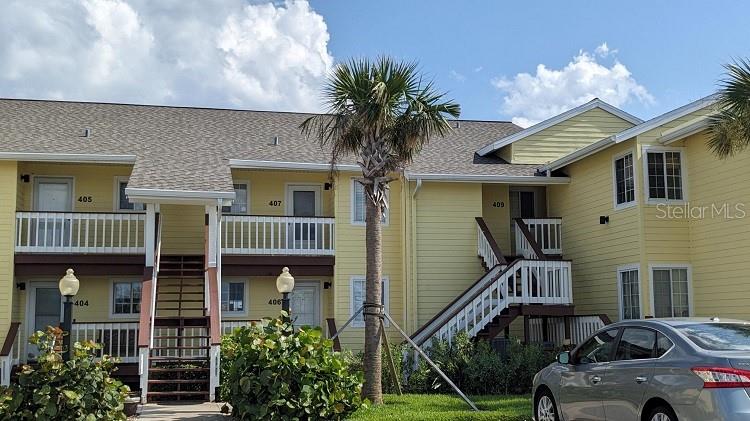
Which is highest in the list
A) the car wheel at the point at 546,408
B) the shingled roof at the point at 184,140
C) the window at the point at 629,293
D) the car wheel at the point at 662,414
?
the shingled roof at the point at 184,140

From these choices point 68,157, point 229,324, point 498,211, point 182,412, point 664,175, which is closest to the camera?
point 182,412

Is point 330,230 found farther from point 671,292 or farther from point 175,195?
point 671,292

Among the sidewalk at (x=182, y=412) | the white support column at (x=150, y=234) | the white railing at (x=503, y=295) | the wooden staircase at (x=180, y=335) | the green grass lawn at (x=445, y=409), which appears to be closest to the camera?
the green grass lawn at (x=445, y=409)

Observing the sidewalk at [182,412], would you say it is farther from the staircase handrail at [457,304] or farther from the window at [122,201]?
the window at [122,201]

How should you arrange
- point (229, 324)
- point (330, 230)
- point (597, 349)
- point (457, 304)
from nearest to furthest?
1. point (597, 349)
2. point (229, 324)
3. point (457, 304)
4. point (330, 230)

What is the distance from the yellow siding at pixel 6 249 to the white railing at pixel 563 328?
12983mm

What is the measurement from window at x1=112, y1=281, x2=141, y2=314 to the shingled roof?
347 centimetres

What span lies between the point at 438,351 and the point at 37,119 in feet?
42.3

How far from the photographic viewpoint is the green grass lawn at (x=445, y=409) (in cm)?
1264

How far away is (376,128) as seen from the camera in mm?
15000

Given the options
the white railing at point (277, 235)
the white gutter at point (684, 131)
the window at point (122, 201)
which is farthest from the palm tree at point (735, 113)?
the window at point (122, 201)

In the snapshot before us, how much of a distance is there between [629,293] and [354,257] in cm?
689

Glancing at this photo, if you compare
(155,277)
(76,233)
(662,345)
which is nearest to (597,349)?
(662,345)

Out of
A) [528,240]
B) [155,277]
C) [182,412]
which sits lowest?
[182,412]
